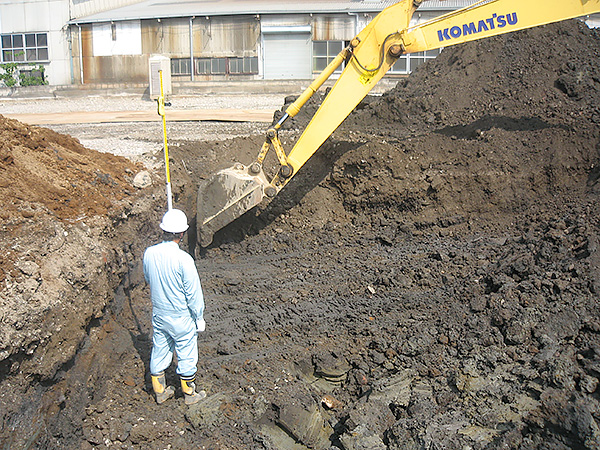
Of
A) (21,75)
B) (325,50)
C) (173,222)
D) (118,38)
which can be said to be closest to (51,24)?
(21,75)

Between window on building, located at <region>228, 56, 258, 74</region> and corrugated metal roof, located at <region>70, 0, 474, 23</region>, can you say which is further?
window on building, located at <region>228, 56, 258, 74</region>

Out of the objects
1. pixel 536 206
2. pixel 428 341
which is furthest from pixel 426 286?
pixel 536 206

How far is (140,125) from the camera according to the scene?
14023 millimetres

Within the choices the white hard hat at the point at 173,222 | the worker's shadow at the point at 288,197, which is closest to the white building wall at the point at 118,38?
the worker's shadow at the point at 288,197

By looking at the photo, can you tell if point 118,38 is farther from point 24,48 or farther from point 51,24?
point 24,48

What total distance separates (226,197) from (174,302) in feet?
8.67

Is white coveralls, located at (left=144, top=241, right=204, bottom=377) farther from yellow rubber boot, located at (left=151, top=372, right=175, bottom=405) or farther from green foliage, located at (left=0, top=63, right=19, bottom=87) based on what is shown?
green foliage, located at (left=0, top=63, right=19, bottom=87)

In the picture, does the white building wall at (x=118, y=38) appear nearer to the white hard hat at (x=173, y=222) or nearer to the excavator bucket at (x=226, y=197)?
the excavator bucket at (x=226, y=197)

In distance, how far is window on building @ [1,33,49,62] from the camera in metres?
25.2

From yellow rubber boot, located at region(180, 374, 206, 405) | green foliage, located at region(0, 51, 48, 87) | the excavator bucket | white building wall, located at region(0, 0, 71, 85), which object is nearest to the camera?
yellow rubber boot, located at region(180, 374, 206, 405)

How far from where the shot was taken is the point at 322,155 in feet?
27.5

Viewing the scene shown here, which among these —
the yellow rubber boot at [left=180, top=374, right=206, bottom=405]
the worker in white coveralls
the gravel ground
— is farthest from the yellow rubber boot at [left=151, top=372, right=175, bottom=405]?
the gravel ground

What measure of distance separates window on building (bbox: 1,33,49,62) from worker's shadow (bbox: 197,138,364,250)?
21.4 metres

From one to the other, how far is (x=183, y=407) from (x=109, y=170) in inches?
155
